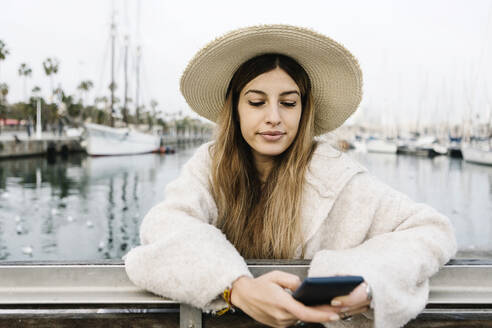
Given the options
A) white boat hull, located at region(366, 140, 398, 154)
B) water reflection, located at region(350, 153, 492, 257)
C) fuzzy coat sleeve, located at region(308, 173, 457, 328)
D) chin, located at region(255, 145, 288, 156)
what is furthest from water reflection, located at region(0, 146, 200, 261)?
white boat hull, located at region(366, 140, 398, 154)

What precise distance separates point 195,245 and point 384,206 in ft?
2.13

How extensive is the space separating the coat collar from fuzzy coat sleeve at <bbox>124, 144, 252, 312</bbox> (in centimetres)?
43

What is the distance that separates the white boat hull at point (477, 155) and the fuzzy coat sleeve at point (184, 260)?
36771 mm

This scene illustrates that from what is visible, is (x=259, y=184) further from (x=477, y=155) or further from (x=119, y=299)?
(x=477, y=155)

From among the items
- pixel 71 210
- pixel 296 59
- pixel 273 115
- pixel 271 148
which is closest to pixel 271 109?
pixel 273 115

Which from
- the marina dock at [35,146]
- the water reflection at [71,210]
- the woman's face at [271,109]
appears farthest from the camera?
the marina dock at [35,146]

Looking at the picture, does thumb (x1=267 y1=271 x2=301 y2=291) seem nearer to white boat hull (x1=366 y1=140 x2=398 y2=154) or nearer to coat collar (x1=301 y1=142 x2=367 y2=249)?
coat collar (x1=301 y1=142 x2=367 y2=249)

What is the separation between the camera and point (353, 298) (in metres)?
0.90

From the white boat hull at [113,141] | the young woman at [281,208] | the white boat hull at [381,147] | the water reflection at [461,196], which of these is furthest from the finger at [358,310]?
the white boat hull at [381,147]

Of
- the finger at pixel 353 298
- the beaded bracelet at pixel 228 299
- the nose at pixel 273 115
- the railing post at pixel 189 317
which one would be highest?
the nose at pixel 273 115

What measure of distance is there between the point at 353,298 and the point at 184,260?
1.37 feet

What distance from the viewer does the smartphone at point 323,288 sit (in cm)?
81

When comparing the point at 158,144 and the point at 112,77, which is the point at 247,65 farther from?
the point at 158,144

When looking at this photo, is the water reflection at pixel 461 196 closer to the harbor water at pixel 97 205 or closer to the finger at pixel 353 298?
the harbor water at pixel 97 205
